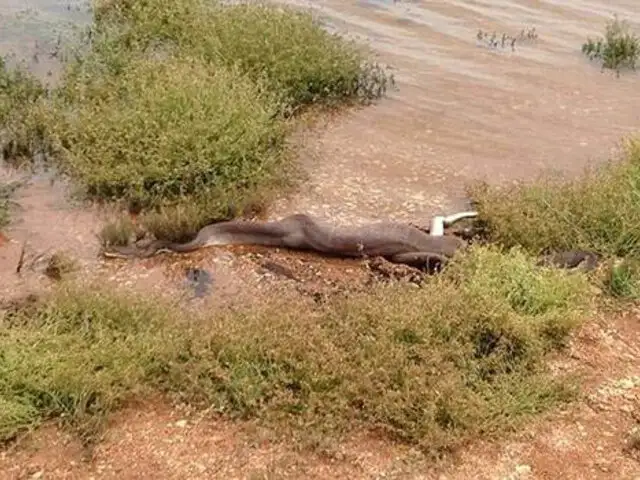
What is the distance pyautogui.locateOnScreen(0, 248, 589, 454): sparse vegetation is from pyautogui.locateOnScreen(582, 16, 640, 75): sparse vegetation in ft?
20.1

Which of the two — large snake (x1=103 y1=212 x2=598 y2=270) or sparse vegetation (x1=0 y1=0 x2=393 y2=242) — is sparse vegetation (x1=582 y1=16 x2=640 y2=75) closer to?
sparse vegetation (x1=0 y1=0 x2=393 y2=242)

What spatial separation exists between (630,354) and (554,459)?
3.84 feet

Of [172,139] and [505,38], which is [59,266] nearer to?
[172,139]

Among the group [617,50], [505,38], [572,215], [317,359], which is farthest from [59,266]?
[617,50]

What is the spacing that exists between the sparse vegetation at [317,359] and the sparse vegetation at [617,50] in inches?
241

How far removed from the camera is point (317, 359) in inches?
193

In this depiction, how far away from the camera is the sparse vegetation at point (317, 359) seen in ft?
15.4

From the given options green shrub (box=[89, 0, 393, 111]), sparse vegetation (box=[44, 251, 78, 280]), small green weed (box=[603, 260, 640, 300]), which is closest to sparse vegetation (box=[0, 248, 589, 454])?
small green weed (box=[603, 260, 640, 300])

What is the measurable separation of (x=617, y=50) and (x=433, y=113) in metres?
2.87

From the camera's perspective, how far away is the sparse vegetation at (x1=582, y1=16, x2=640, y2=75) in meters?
10.9

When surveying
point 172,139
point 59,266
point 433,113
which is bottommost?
point 59,266

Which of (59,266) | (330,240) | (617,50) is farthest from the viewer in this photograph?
(617,50)

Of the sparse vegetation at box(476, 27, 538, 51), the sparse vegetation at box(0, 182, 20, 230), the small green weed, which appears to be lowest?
the sparse vegetation at box(0, 182, 20, 230)

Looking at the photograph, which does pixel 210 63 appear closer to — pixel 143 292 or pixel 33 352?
pixel 143 292
